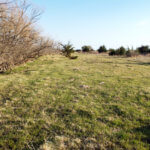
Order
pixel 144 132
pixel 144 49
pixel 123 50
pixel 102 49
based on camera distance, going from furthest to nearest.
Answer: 1. pixel 102 49
2. pixel 144 49
3. pixel 123 50
4. pixel 144 132

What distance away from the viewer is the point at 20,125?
2219 mm

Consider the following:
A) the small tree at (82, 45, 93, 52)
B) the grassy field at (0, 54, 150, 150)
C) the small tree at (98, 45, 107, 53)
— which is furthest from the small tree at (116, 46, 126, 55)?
the grassy field at (0, 54, 150, 150)

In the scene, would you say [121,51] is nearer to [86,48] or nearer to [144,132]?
[86,48]

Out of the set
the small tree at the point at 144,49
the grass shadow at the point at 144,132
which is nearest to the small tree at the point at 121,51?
the small tree at the point at 144,49

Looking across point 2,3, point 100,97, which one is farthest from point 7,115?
point 2,3

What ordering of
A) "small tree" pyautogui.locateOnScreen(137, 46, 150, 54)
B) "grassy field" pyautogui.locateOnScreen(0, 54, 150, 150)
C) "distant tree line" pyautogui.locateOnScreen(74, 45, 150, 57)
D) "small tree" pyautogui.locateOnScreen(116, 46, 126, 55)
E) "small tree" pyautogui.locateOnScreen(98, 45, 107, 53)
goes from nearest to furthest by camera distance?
"grassy field" pyautogui.locateOnScreen(0, 54, 150, 150), "distant tree line" pyautogui.locateOnScreen(74, 45, 150, 57), "small tree" pyautogui.locateOnScreen(116, 46, 126, 55), "small tree" pyautogui.locateOnScreen(137, 46, 150, 54), "small tree" pyautogui.locateOnScreen(98, 45, 107, 53)

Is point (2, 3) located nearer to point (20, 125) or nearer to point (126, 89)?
point (20, 125)

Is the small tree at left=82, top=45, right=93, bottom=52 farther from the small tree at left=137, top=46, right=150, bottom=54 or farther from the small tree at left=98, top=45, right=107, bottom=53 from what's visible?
the small tree at left=137, top=46, right=150, bottom=54

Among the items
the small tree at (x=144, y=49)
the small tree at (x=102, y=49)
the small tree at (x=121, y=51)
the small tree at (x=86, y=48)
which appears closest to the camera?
the small tree at (x=121, y=51)

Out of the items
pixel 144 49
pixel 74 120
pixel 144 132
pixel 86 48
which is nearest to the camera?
pixel 144 132

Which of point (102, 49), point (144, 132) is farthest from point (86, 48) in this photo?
point (144, 132)

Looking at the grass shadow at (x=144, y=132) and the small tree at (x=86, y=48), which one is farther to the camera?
the small tree at (x=86, y=48)

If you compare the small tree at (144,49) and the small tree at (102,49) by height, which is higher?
the small tree at (102,49)

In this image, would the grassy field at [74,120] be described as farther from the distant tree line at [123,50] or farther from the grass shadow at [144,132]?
A: the distant tree line at [123,50]
